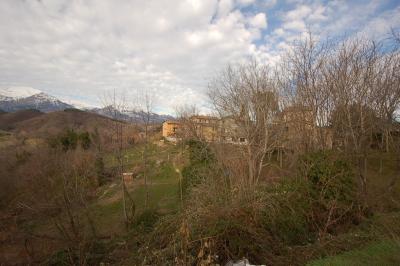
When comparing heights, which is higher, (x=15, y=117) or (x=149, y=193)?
(x=15, y=117)

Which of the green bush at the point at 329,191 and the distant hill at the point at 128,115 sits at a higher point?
the distant hill at the point at 128,115

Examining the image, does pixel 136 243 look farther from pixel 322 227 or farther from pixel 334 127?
pixel 334 127

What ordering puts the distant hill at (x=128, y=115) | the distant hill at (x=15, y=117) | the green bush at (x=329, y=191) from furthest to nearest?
the distant hill at (x=15, y=117), the distant hill at (x=128, y=115), the green bush at (x=329, y=191)

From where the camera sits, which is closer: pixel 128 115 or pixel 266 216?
pixel 266 216

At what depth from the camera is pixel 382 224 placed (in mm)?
6652

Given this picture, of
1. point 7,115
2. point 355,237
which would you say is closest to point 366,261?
point 355,237

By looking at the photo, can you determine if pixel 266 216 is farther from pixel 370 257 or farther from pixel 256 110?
pixel 256 110

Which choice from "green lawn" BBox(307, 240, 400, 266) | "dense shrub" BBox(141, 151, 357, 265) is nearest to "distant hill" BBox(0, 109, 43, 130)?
"dense shrub" BBox(141, 151, 357, 265)

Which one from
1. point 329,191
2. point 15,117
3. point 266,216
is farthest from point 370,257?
point 15,117

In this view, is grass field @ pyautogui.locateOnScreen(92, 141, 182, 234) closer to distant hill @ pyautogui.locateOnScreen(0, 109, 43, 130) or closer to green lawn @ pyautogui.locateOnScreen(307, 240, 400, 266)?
green lawn @ pyautogui.locateOnScreen(307, 240, 400, 266)

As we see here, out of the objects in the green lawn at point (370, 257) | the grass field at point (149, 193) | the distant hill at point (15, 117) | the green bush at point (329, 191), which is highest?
the distant hill at point (15, 117)

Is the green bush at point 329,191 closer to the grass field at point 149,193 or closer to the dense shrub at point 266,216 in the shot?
the dense shrub at point 266,216

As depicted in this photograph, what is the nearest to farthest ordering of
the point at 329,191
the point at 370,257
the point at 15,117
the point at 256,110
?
1. the point at 370,257
2. the point at 329,191
3. the point at 256,110
4. the point at 15,117

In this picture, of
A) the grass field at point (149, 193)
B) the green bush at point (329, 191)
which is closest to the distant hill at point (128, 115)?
the grass field at point (149, 193)
